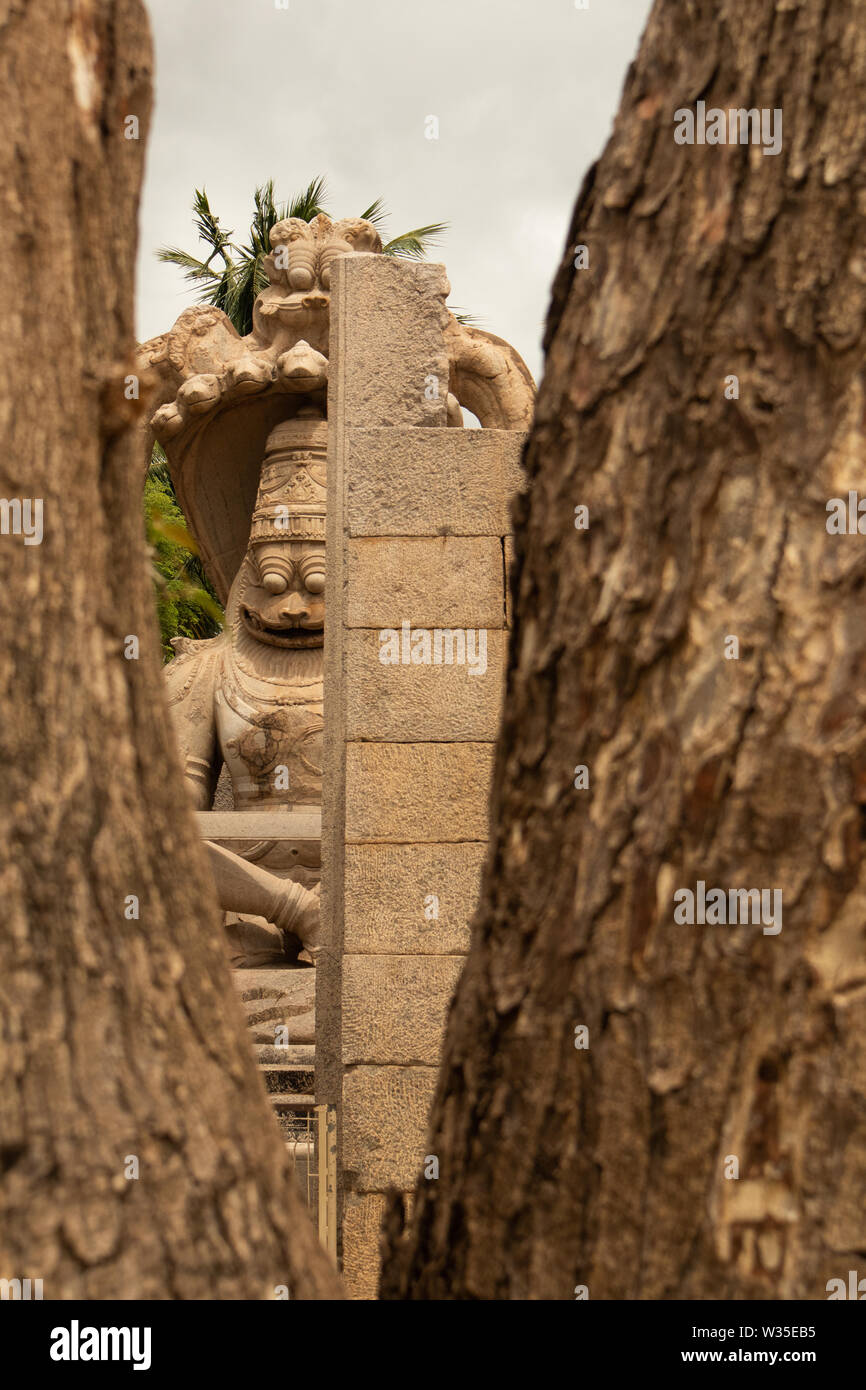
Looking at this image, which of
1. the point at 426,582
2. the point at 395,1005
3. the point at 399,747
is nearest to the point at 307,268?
the point at 426,582

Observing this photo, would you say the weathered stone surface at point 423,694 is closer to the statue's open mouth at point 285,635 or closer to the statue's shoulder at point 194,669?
the statue's open mouth at point 285,635

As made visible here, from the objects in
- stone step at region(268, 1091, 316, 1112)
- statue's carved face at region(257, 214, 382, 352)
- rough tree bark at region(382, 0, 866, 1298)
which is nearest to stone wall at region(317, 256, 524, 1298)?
stone step at region(268, 1091, 316, 1112)

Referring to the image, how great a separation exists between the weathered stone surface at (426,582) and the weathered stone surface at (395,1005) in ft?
4.31

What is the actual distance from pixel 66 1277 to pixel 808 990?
2.63ft

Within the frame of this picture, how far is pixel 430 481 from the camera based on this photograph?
222 inches

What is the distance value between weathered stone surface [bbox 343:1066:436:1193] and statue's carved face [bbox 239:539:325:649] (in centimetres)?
372

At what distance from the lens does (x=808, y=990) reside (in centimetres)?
150

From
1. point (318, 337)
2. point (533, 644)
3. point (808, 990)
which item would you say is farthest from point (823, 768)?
point (318, 337)

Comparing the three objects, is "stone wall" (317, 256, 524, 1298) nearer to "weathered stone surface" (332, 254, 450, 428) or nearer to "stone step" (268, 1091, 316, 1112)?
"weathered stone surface" (332, 254, 450, 428)

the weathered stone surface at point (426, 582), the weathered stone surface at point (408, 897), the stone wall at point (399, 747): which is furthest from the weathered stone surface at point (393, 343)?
the weathered stone surface at point (408, 897)

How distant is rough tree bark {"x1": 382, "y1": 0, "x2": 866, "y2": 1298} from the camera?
4.96 feet

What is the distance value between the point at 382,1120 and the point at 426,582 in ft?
6.71

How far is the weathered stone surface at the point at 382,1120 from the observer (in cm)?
520
